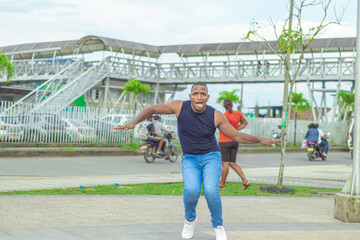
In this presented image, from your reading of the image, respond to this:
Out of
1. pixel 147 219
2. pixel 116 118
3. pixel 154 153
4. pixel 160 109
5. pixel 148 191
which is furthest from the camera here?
pixel 116 118

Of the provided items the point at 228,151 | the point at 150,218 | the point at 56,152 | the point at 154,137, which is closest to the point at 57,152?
the point at 56,152

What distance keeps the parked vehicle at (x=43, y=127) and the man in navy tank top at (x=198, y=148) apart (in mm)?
18578

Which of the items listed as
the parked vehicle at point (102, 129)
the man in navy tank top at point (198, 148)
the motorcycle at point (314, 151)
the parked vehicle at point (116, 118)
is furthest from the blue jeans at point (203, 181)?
the parked vehicle at point (116, 118)

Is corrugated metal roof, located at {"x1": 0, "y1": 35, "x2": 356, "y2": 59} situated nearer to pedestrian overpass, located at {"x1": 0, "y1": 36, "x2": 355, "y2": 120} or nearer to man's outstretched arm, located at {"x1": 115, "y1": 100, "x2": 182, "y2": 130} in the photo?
pedestrian overpass, located at {"x1": 0, "y1": 36, "x2": 355, "y2": 120}

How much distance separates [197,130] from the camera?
18.9ft

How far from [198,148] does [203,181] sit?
357mm

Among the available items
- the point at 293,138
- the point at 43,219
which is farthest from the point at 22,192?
the point at 293,138

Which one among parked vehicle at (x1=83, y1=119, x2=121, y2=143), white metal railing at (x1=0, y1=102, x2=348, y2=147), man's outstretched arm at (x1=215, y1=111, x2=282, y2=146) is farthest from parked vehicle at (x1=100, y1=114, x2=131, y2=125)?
Answer: man's outstretched arm at (x1=215, y1=111, x2=282, y2=146)

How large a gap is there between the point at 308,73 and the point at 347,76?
2889mm

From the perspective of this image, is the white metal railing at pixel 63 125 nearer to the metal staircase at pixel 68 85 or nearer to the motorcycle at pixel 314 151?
the metal staircase at pixel 68 85

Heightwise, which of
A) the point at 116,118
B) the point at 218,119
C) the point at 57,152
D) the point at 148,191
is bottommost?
the point at 57,152

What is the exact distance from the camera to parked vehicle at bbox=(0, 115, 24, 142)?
22.4m

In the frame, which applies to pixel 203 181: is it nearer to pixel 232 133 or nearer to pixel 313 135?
pixel 232 133

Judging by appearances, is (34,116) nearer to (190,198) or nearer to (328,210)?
(328,210)
